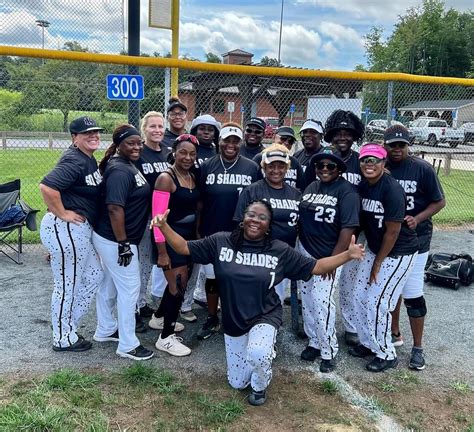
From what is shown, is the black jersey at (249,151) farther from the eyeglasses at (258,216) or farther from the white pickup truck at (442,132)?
the white pickup truck at (442,132)

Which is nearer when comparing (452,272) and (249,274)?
(249,274)

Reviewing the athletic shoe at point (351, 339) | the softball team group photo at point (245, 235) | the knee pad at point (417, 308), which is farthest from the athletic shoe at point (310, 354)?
the knee pad at point (417, 308)

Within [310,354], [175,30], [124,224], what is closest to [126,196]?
[124,224]

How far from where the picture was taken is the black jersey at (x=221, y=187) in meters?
4.06

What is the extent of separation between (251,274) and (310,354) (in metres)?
1.10

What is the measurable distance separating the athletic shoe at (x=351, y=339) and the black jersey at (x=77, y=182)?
2.42 meters

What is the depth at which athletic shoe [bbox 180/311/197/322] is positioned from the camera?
4.73 m

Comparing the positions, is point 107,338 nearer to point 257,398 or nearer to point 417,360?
point 257,398

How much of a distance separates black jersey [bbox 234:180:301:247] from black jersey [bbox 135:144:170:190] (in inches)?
34.3

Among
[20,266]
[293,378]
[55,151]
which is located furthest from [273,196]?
[55,151]


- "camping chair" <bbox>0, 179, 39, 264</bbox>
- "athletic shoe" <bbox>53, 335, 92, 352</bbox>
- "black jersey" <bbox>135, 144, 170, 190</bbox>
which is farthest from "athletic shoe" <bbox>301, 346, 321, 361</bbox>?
"camping chair" <bbox>0, 179, 39, 264</bbox>

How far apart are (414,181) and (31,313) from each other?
372cm

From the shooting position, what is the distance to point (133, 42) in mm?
5633

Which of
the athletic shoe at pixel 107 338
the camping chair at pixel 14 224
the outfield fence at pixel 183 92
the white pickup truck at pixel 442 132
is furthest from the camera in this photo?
the white pickup truck at pixel 442 132
